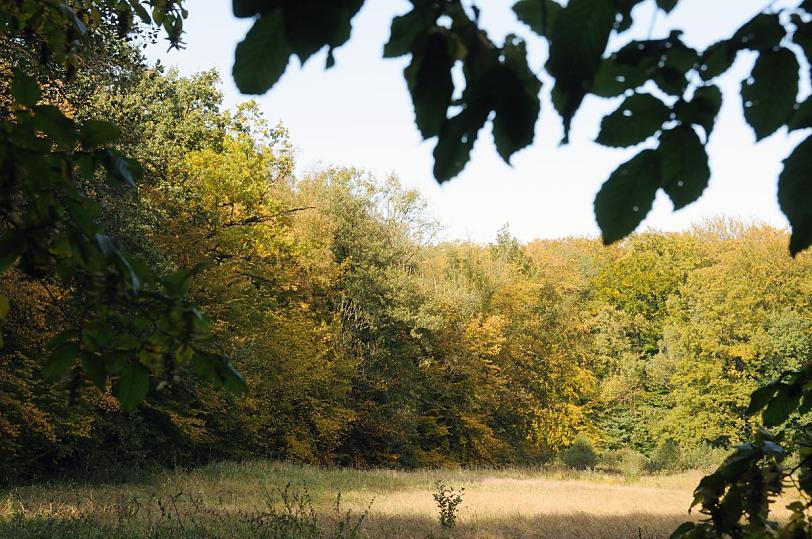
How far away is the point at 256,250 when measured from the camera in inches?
1003

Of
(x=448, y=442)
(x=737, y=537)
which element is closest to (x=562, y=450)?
(x=448, y=442)

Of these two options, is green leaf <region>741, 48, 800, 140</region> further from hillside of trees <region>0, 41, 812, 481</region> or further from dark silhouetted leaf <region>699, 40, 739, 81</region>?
hillside of trees <region>0, 41, 812, 481</region>

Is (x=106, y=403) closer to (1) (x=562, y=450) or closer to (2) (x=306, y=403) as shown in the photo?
(2) (x=306, y=403)

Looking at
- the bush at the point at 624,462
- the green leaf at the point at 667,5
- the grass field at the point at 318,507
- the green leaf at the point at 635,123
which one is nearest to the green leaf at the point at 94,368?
the green leaf at the point at 635,123

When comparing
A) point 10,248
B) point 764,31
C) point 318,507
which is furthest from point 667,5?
point 318,507

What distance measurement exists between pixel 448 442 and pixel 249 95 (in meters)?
32.6

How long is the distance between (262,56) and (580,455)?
34.3 m

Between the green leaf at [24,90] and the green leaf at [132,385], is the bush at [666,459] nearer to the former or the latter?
the green leaf at [132,385]

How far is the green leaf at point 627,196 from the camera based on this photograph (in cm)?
108

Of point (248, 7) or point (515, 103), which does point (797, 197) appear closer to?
point (515, 103)

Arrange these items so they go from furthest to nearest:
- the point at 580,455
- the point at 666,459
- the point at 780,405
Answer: the point at 666,459
the point at 580,455
the point at 780,405

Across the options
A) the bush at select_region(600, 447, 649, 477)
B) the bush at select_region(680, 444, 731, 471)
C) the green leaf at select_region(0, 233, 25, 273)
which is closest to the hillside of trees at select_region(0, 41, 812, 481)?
the bush at select_region(680, 444, 731, 471)

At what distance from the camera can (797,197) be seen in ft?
3.26

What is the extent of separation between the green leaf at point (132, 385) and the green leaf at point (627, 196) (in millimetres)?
1300
